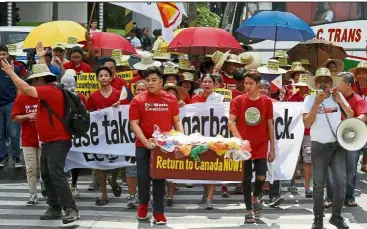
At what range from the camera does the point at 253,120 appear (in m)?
8.14

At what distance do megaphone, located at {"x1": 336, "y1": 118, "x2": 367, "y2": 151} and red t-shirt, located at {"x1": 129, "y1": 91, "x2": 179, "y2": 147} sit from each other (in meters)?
1.89

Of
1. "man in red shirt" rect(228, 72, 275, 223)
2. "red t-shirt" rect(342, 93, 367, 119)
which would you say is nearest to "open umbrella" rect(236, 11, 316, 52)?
"red t-shirt" rect(342, 93, 367, 119)

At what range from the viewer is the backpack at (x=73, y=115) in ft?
26.2

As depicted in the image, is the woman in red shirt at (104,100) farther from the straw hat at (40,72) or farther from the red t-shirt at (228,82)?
the red t-shirt at (228,82)

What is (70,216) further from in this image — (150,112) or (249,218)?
(249,218)

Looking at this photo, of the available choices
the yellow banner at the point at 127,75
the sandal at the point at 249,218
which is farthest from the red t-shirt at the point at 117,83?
the sandal at the point at 249,218

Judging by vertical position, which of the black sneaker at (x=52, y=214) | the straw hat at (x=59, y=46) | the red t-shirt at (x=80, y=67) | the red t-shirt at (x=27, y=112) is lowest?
the black sneaker at (x=52, y=214)

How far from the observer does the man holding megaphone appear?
300 inches

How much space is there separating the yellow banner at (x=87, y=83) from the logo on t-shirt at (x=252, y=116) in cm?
287

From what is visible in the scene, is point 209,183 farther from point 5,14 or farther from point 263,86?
point 5,14

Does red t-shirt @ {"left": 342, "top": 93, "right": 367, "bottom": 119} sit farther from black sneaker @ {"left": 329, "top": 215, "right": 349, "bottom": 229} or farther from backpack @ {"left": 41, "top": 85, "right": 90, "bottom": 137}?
backpack @ {"left": 41, "top": 85, "right": 90, "bottom": 137}

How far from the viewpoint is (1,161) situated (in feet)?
38.4

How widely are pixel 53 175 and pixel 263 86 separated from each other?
303cm

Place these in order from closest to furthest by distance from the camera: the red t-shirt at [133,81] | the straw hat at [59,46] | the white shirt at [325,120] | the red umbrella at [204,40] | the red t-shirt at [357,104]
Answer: the white shirt at [325,120], the red t-shirt at [357,104], the red t-shirt at [133,81], the straw hat at [59,46], the red umbrella at [204,40]
